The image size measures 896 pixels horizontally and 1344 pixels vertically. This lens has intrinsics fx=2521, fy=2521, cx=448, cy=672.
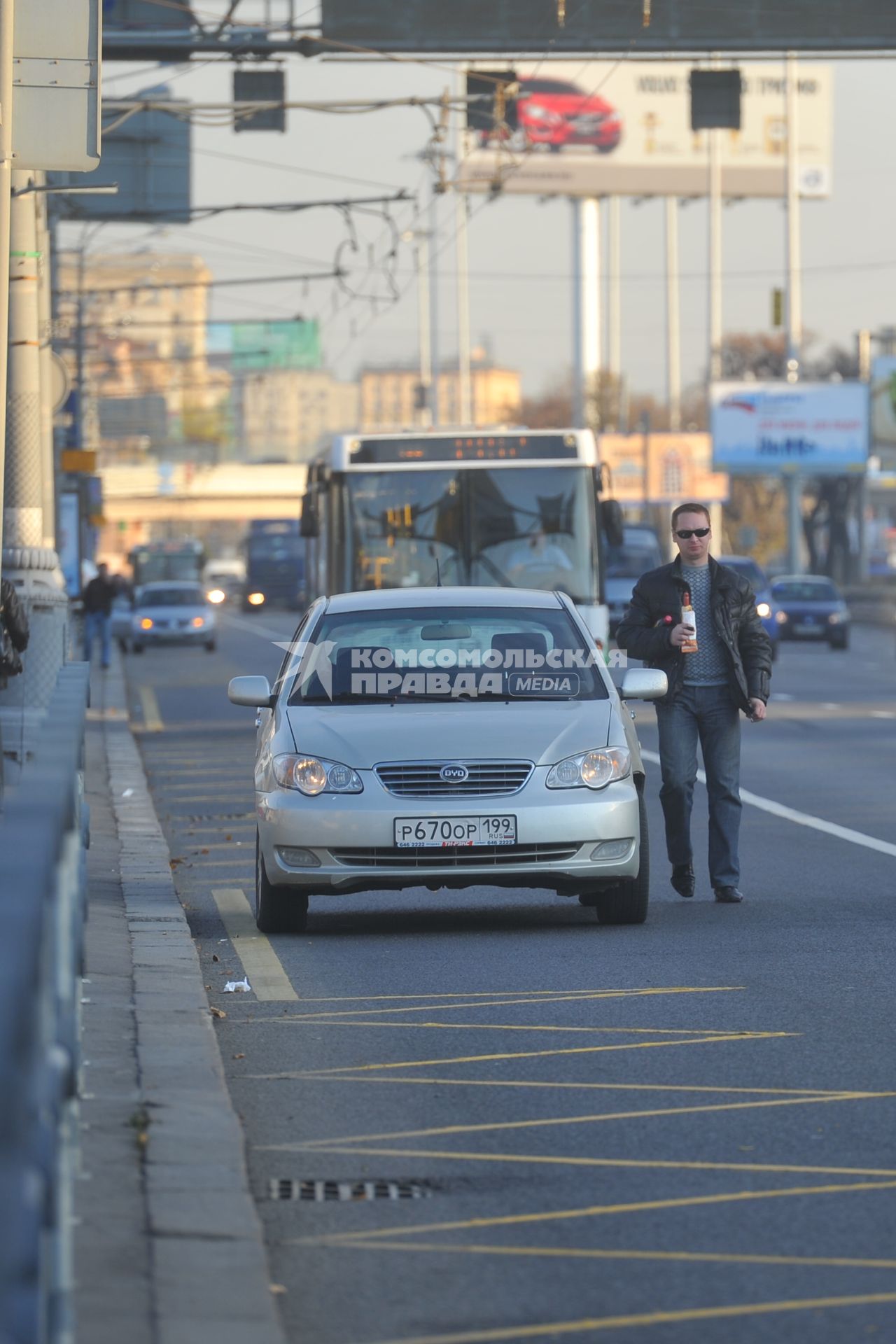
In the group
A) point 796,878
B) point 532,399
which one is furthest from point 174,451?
point 796,878

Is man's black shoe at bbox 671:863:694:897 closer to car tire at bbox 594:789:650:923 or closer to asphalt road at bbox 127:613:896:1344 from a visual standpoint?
asphalt road at bbox 127:613:896:1344

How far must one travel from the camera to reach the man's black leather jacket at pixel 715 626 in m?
11.6

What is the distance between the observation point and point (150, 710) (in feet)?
102

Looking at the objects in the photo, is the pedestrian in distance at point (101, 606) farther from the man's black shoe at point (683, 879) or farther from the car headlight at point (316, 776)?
the car headlight at point (316, 776)

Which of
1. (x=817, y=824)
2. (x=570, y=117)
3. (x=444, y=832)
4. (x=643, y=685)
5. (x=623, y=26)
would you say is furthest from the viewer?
(x=570, y=117)

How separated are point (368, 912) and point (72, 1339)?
7236 mm

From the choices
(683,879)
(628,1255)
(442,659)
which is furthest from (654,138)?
(628,1255)

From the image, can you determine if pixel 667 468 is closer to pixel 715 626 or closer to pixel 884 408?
pixel 884 408

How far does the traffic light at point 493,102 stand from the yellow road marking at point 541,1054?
60.1 ft

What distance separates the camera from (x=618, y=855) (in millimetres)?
10414

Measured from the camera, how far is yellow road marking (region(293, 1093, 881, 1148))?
21.0 feet

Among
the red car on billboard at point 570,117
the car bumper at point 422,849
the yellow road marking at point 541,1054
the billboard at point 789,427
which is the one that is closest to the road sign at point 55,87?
the car bumper at point 422,849

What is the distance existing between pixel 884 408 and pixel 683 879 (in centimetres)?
7675

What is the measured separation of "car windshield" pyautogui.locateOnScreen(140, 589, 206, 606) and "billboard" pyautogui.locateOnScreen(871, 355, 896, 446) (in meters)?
37.1
